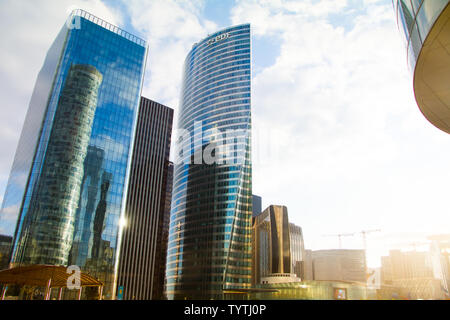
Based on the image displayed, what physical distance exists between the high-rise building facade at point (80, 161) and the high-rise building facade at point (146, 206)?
52.9 m

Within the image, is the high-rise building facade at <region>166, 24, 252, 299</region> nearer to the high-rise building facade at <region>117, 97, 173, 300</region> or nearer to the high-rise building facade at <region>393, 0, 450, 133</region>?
the high-rise building facade at <region>117, 97, 173, 300</region>

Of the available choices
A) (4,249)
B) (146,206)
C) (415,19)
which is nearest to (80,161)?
(4,249)

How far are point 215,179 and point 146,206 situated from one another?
3403 centimetres

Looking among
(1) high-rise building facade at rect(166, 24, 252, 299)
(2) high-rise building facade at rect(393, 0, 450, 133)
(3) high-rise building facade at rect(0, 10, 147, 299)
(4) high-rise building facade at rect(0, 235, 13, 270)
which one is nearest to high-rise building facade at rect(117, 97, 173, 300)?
(1) high-rise building facade at rect(166, 24, 252, 299)

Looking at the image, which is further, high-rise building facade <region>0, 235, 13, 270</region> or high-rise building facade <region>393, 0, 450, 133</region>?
high-rise building facade <region>0, 235, 13, 270</region>

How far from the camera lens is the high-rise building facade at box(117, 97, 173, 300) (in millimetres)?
132125

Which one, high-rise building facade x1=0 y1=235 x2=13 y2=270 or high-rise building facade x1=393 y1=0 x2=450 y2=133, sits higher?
high-rise building facade x1=393 y1=0 x2=450 y2=133

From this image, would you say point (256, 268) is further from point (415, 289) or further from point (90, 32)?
point (90, 32)

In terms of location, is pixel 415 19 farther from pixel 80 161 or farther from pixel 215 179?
pixel 215 179

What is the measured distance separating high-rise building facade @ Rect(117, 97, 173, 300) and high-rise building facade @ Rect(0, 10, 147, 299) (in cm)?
5292

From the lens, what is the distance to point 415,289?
196875mm

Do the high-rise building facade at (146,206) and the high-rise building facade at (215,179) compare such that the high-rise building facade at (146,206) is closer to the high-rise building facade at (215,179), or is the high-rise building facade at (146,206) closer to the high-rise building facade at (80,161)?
the high-rise building facade at (215,179)

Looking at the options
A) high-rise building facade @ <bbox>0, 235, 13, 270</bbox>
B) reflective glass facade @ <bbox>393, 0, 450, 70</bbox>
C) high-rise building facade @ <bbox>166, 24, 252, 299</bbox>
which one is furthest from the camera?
high-rise building facade @ <bbox>166, 24, 252, 299</bbox>

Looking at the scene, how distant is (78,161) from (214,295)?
75797mm
